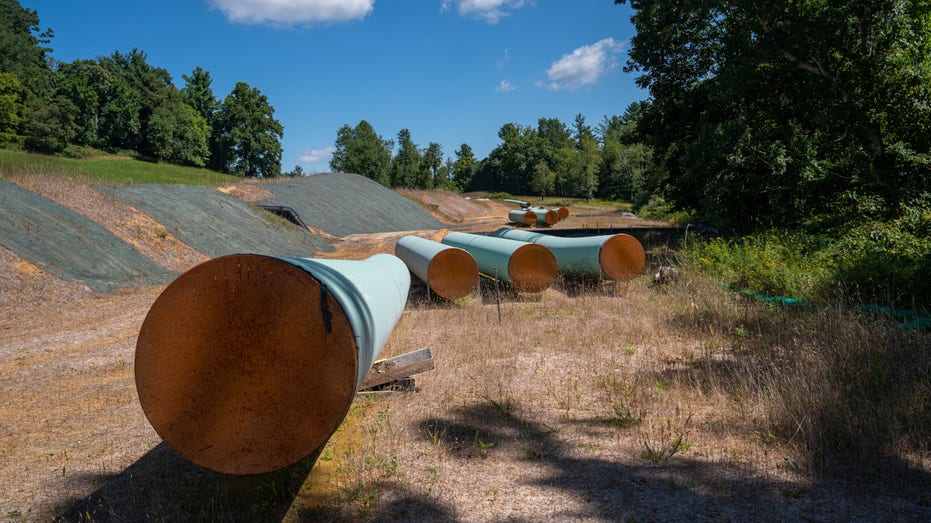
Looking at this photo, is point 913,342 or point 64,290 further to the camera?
point 64,290

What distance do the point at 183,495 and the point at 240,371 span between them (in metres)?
1.57

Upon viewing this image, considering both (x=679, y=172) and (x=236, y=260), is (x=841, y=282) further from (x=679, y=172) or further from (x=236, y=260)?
(x=679, y=172)

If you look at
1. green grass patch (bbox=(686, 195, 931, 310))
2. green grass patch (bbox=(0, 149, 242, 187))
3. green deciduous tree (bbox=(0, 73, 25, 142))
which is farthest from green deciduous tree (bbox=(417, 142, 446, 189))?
green grass patch (bbox=(686, 195, 931, 310))

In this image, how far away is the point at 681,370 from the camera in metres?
6.63

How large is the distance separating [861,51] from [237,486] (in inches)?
675

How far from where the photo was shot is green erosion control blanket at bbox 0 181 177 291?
43.6 ft

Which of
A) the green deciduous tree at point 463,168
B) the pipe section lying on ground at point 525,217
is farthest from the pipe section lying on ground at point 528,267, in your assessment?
the green deciduous tree at point 463,168

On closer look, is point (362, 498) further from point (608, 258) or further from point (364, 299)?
point (608, 258)

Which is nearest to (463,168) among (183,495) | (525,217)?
(525,217)

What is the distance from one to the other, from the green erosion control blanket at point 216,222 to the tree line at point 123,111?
50.4 meters

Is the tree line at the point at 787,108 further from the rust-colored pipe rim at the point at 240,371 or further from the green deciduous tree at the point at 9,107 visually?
the green deciduous tree at the point at 9,107

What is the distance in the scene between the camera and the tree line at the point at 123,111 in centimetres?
6172

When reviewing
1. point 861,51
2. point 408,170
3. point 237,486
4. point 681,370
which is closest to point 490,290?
point 681,370

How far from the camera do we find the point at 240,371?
324 cm
